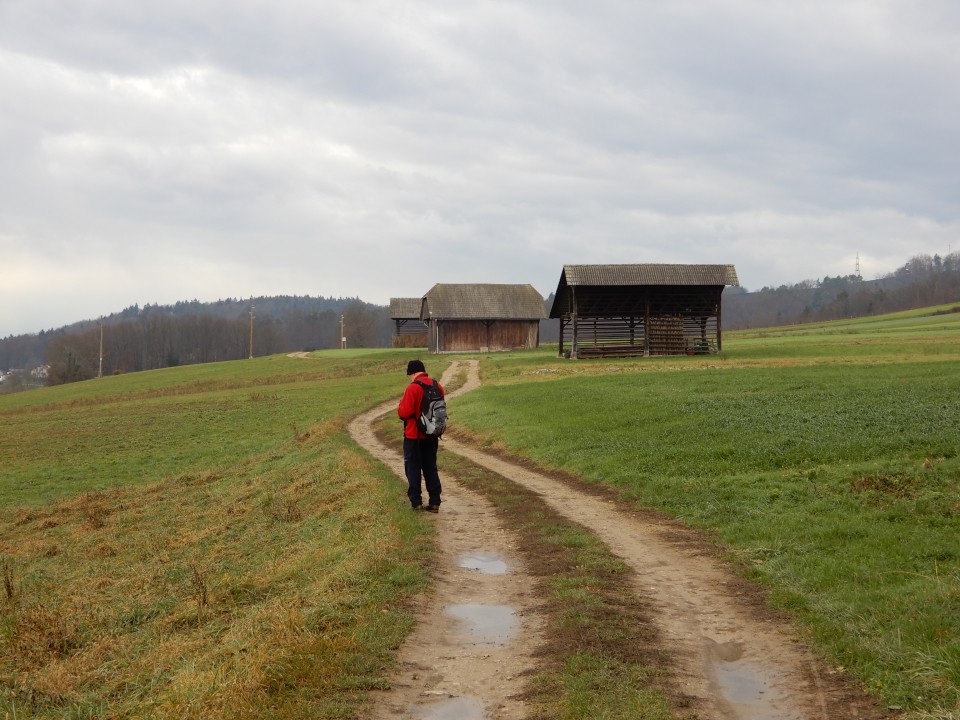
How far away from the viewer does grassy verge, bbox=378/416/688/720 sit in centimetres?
605

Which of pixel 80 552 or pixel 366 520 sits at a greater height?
pixel 366 520

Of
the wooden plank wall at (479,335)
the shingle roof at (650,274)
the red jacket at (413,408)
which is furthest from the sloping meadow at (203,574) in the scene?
the wooden plank wall at (479,335)

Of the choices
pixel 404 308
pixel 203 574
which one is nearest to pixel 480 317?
pixel 404 308

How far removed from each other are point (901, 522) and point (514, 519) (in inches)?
214

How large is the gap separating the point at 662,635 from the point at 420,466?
6.54 metres

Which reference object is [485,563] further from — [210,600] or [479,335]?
[479,335]

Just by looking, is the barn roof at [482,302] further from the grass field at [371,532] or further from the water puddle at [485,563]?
the water puddle at [485,563]

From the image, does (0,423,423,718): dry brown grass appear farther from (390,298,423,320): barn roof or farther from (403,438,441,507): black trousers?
(390,298,423,320): barn roof

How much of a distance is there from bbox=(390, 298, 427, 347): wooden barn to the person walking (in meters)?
76.1

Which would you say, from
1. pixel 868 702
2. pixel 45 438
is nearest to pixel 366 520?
pixel 868 702

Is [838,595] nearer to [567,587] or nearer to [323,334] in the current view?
[567,587]

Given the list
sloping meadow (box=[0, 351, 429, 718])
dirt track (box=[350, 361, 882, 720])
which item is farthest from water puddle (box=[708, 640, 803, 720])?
sloping meadow (box=[0, 351, 429, 718])

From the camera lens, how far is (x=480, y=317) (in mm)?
75000

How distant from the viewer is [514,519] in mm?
13312
